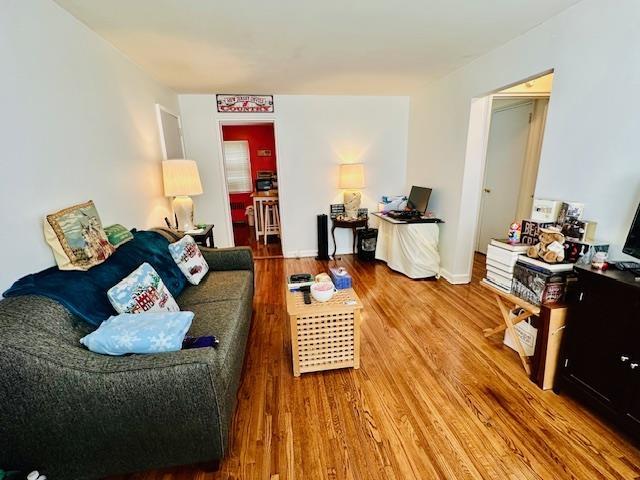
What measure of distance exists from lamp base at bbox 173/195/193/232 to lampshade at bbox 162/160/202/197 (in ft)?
0.41

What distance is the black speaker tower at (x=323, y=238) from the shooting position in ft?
13.9

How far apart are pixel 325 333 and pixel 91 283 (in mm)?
1338

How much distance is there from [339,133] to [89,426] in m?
4.00

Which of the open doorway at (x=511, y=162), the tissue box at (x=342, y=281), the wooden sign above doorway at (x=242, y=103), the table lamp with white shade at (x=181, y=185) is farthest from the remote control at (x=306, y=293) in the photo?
the open doorway at (x=511, y=162)

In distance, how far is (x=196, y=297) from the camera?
6.64 feet

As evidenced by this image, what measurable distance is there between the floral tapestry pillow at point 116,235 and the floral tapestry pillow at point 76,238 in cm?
18

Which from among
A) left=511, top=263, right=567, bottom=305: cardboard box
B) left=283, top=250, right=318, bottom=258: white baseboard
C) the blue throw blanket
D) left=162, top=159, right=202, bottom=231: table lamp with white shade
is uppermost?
left=162, top=159, right=202, bottom=231: table lamp with white shade

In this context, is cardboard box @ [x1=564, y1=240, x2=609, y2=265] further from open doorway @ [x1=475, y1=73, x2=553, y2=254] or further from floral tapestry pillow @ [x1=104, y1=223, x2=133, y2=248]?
floral tapestry pillow @ [x1=104, y1=223, x2=133, y2=248]

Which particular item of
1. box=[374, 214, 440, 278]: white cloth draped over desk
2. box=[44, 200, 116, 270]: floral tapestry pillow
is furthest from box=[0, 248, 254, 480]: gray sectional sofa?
box=[374, 214, 440, 278]: white cloth draped over desk

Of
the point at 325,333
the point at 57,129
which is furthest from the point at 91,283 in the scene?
the point at 325,333

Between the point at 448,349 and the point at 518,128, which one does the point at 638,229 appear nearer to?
the point at 448,349

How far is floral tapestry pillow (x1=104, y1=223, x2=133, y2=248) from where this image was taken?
194cm

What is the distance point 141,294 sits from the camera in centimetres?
158

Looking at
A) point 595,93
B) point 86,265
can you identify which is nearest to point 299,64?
point 595,93
